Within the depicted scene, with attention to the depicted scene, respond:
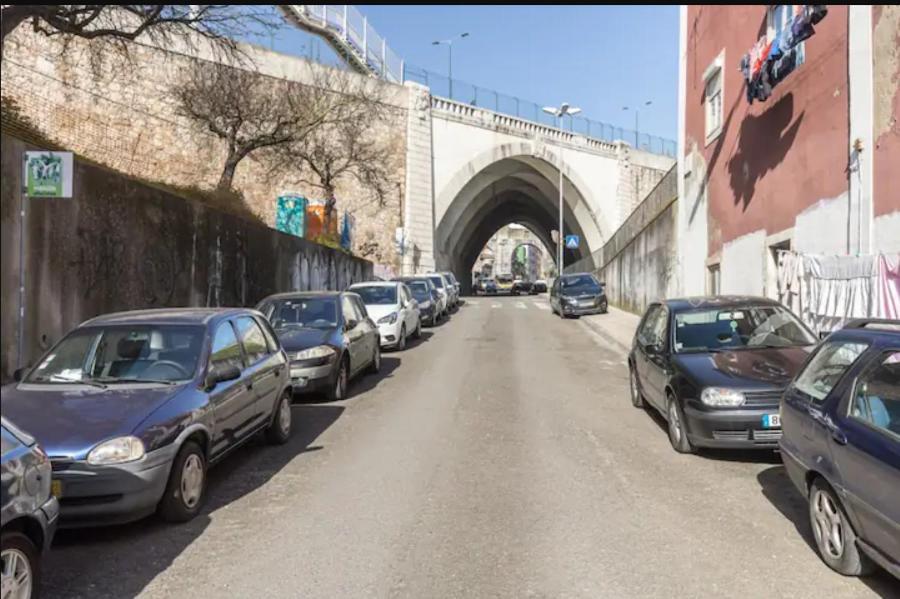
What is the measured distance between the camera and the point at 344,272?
28.2 meters

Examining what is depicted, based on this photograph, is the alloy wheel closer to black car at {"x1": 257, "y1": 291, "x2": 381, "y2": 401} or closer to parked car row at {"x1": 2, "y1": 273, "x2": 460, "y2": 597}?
parked car row at {"x1": 2, "y1": 273, "x2": 460, "y2": 597}

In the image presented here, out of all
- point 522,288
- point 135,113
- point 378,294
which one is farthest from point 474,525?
point 522,288

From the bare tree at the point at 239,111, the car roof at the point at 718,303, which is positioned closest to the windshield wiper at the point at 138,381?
the car roof at the point at 718,303

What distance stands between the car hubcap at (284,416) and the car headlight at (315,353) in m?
1.85

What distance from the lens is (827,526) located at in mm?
4043

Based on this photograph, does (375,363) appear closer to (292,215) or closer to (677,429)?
(677,429)

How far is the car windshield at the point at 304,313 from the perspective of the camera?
10.4 metres

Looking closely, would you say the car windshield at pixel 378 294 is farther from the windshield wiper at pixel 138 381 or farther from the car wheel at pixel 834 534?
the car wheel at pixel 834 534

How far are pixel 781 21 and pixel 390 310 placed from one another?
400 inches

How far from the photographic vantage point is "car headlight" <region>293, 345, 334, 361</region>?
361 inches

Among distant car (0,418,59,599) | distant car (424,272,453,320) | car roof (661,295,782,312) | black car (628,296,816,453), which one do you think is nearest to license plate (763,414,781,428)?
black car (628,296,816,453)

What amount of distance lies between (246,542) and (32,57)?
3259 centimetres

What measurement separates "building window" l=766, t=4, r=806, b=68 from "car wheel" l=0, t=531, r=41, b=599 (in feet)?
41.4

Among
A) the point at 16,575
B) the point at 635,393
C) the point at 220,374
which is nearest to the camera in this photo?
the point at 16,575
